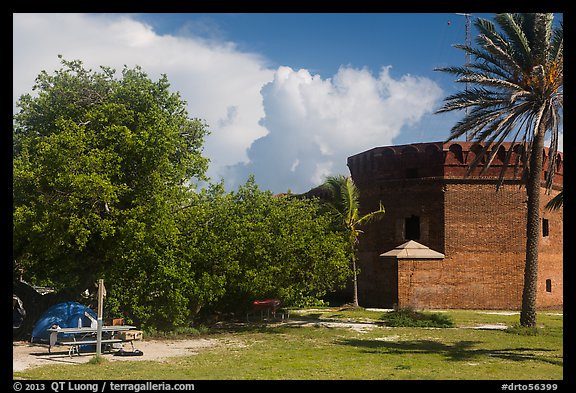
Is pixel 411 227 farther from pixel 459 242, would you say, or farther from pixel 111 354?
pixel 111 354

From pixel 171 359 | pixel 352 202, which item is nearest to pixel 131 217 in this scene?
pixel 171 359

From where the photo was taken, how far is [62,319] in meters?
16.8

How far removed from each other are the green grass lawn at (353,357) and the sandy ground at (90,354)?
620 mm

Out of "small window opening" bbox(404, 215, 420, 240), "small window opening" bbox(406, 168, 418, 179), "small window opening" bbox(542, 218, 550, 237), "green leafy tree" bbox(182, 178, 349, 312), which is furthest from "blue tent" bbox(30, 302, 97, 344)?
"small window opening" bbox(542, 218, 550, 237)

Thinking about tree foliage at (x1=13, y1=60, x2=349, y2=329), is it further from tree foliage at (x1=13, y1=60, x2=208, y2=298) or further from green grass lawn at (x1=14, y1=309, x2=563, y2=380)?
green grass lawn at (x1=14, y1=309, x2=563, y2=380)

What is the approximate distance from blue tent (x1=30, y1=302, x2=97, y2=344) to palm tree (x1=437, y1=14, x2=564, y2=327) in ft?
43.9

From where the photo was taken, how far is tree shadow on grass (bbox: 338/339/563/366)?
14284 mm

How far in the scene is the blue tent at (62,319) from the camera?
1667 centimetres

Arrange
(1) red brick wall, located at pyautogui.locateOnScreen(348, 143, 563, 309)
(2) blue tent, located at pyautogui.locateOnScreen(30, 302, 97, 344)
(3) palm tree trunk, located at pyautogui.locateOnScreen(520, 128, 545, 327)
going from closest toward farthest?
1. (2) blue tent, located at pyautogui.locateOnScreen(30, 302, 97, 344)
2. (3) palm tree trunk, located at pyautogui.locateOnScreen(520, 128, 545, 327)
3. (1) red brick wall, located at pyautogui.locateOnScreen(348, 143, 563, 309)

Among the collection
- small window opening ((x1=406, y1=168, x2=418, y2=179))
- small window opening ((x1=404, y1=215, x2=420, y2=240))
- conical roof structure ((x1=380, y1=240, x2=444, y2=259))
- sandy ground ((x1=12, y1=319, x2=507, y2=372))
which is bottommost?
sandy ground ((x1=12, y1=319, x2=507, y2=372))

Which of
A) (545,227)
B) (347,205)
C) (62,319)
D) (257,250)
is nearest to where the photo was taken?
(62,319)

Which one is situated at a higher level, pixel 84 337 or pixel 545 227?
pixel 545 227

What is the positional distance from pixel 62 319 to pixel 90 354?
8.46 feet

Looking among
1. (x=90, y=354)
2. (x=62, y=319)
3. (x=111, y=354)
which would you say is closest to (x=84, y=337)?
(x=62, y=319)
